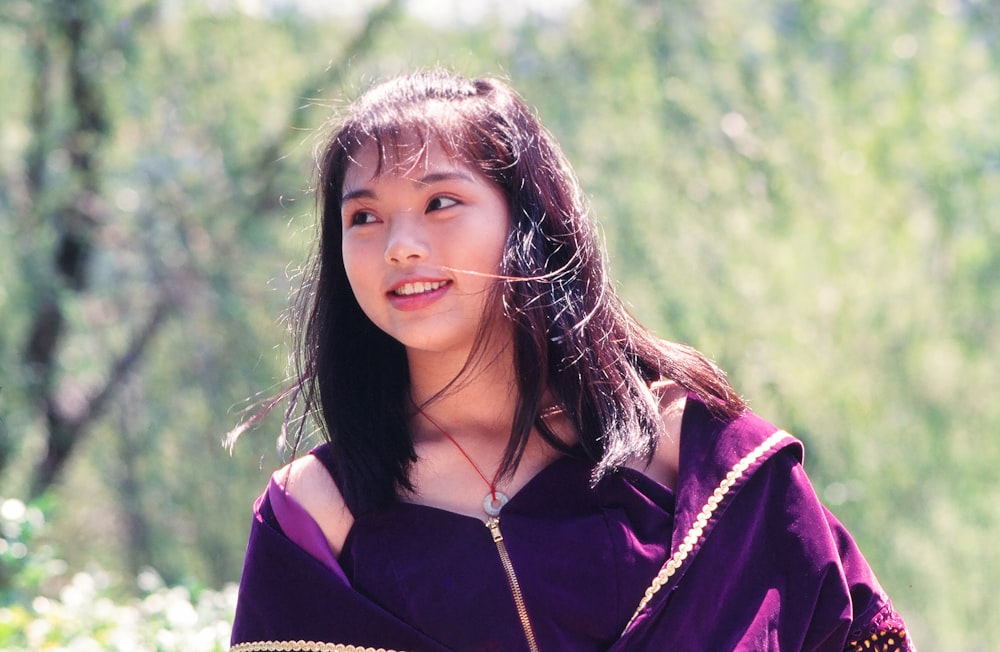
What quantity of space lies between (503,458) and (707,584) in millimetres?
350

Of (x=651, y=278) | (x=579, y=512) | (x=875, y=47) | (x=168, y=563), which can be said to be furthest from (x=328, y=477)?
(x=168, y=563)

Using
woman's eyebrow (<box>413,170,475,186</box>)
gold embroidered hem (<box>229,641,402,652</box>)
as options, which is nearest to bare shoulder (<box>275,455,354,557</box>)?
gold embroidered hem (<box>229,641,402,652</box>)

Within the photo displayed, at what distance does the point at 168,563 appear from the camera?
5512 millimetres

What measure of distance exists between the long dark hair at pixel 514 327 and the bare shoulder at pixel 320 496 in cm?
2

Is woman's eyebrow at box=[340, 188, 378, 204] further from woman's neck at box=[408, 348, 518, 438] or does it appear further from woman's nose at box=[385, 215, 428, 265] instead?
woman's neck at box=[408, 348, 518, 438]

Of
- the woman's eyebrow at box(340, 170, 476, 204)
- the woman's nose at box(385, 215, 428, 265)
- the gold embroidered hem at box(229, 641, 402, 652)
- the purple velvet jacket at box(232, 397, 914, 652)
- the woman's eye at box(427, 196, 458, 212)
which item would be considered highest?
the woman's eyebrow at box(340, 170, 476, 204)

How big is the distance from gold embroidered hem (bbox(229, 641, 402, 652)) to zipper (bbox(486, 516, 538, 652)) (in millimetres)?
190

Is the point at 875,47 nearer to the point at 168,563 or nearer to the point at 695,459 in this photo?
the point at 695,459

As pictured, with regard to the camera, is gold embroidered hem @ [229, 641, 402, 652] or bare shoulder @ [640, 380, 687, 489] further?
bare shoulder @ [640, 380, 687, 489]

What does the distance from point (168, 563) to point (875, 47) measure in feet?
11.5

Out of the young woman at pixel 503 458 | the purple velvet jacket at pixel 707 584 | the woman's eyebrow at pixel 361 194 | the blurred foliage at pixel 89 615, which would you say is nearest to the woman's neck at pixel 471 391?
the young woman at pixel 503 458

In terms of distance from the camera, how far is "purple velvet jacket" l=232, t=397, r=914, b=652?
178 centimetres

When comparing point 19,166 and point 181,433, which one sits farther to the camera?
point 181,433

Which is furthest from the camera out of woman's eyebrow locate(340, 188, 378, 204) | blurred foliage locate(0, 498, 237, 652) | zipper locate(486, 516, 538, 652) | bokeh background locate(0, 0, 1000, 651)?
bokeh background locate(0, 0, 1000, 651)
